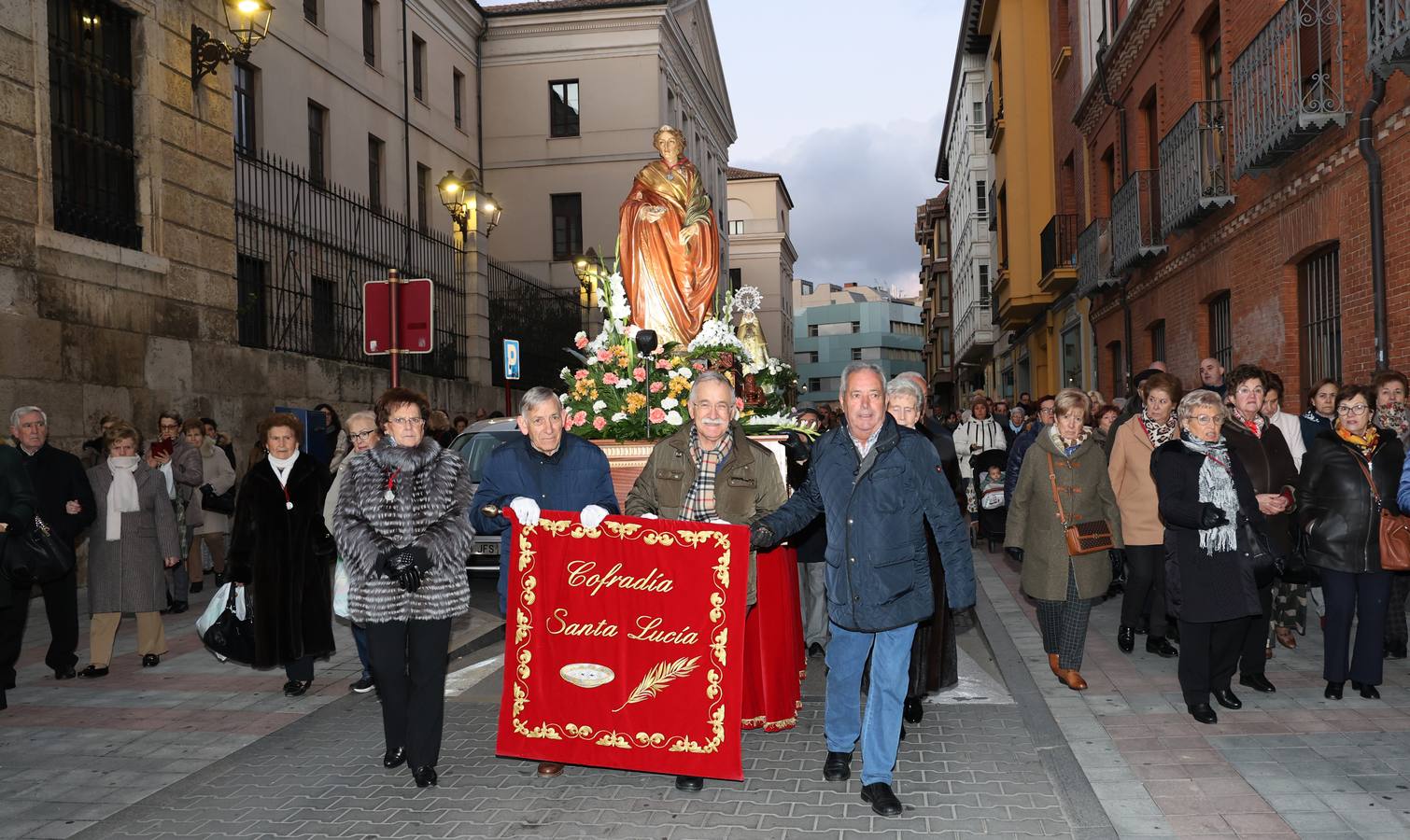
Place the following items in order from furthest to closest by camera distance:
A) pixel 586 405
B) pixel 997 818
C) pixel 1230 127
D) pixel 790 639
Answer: pixel 1230 127
pixel 586 405
pixel 790 639
pixel 997 818

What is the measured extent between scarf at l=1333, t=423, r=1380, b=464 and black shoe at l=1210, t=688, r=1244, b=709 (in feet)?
5.16

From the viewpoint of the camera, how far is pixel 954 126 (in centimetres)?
4866

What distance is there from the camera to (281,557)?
7320 mm

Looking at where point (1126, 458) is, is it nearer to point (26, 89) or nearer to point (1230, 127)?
point (1230, 127)

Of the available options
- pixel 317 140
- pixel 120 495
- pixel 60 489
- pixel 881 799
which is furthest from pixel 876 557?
pixel 317 140

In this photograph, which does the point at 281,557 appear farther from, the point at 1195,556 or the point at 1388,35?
the point at 1388,35

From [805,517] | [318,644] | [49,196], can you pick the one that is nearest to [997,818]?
[805,517]

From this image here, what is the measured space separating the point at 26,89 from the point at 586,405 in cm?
655

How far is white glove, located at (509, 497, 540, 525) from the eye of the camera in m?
5.35

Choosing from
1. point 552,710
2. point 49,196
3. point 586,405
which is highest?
point 49,196

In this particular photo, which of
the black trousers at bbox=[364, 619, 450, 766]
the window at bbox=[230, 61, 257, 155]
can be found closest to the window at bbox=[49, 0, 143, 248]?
the black trousers at bbox=[364, 619, 450, 766]

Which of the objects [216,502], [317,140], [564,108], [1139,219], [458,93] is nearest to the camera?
[216,502]

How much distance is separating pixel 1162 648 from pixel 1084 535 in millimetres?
1594

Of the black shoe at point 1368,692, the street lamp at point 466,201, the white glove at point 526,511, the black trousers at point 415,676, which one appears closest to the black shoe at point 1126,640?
the black shoe at point 1368,692
